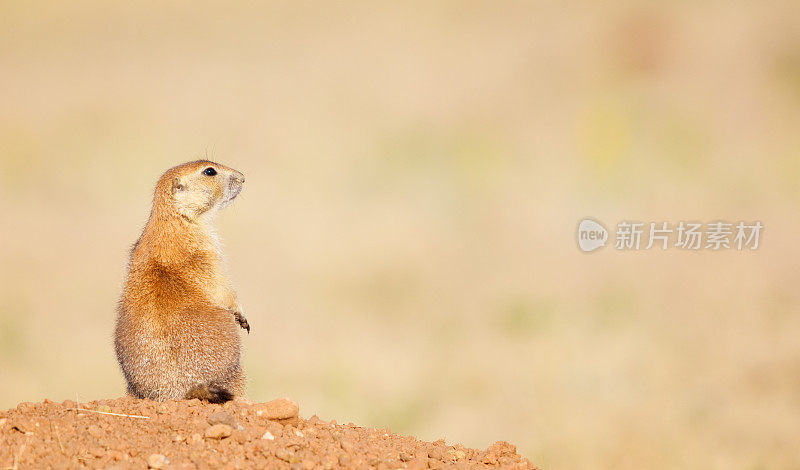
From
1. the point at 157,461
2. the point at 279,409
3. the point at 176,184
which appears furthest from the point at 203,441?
the point at 176,184

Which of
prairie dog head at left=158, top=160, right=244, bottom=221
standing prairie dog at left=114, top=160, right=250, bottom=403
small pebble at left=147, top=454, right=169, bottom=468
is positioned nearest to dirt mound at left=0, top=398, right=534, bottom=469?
small pebble at left=147, top=454, right=169, bottom=468

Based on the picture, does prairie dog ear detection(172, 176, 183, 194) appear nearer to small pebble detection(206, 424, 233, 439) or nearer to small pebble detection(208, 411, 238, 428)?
small pebble detection(208, 411, 238, 428)

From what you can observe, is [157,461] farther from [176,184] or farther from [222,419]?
[176,184]

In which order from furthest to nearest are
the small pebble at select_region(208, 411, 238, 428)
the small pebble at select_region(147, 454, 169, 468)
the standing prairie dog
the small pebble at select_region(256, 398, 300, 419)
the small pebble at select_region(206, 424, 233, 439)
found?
the standing prairie dog → the small pebble at select_region(256, 398, 300, 419) → the small pebble at select_region(208, 411, 238, 428) → the small pebble at select_region(206, 424, 233, 439) → the small pebble at select_region(147, 454, 169, 468)

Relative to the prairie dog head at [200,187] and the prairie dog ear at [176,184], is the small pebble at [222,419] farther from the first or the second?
the prairie dog ear at [176,184]

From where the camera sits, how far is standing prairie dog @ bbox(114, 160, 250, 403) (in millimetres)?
5141

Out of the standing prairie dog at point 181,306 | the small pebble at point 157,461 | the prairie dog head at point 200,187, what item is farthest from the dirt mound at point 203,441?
the prairie dog head at point 200,187

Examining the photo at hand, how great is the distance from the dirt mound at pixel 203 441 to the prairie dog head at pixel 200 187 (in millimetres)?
1466

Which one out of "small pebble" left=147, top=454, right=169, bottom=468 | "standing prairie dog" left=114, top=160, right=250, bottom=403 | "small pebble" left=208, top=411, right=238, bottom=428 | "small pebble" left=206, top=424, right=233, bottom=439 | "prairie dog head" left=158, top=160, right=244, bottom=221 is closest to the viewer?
"small pebble" left=147, top=454, right=169, bottom=468

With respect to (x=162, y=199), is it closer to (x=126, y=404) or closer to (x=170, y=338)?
(x=170, y=338)

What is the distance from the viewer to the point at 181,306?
522cm

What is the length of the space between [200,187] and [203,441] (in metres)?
2.15

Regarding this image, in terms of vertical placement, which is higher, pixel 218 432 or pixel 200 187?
pixel 200 187

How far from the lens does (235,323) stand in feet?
18.3
